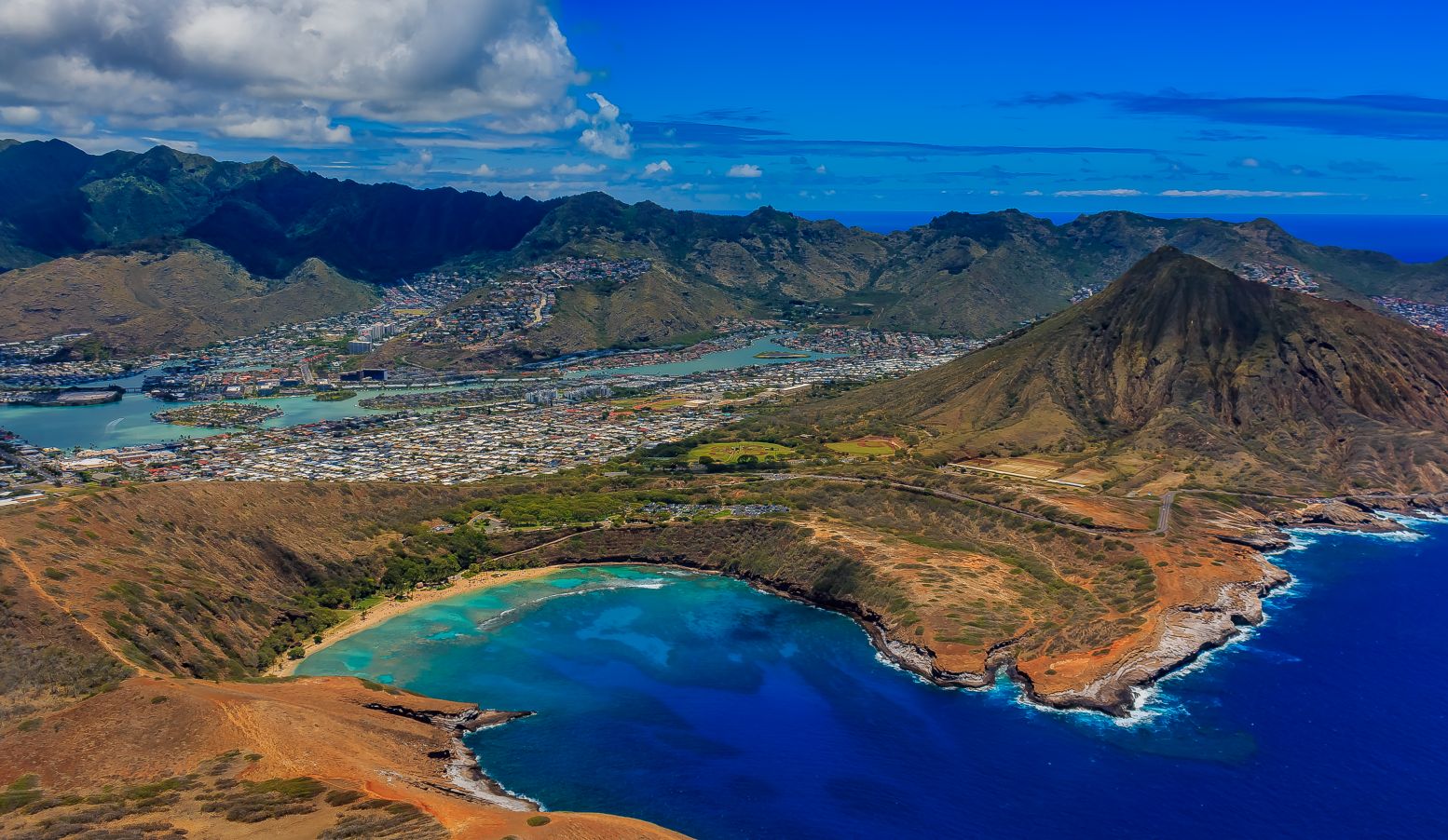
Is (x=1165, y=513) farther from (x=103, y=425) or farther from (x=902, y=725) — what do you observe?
(x=103, y=425)

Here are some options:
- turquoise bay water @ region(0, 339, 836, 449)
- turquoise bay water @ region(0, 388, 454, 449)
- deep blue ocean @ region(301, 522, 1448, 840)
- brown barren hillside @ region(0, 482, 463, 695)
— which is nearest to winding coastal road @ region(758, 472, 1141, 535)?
deep blue ocean @ region(301, 522, 1448, 840)

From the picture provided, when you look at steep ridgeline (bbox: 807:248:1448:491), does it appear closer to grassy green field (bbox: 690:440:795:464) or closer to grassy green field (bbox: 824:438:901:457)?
grassy green field (bbox: 824:438:901:457)

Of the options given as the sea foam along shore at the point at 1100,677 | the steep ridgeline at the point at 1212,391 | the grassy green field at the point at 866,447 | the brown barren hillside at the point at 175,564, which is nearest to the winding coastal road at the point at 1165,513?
the sea foam along shore at the point at 1100,677

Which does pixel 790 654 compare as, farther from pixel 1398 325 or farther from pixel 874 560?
pixel 1398 325

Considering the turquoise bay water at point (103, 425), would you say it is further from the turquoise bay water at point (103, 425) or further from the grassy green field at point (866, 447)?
the grassy green field at point (866, 447)

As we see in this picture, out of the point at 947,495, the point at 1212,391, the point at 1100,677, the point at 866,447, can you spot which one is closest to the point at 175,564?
the point at 1100,677

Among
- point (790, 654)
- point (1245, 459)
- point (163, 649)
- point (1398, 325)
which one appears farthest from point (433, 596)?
point (1398, 325)

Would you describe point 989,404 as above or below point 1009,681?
above
